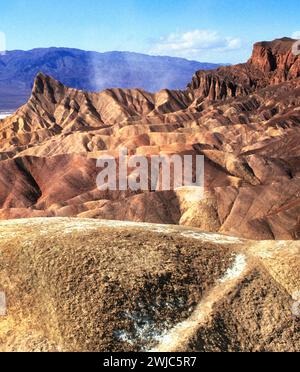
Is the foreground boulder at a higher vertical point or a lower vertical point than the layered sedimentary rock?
higher

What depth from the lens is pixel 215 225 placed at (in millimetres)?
77625

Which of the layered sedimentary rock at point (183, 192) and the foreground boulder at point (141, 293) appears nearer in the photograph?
the foreground boulder at point (141, 293)

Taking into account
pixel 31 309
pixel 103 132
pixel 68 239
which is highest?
pixel 68 239

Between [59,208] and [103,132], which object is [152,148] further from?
[103,132]

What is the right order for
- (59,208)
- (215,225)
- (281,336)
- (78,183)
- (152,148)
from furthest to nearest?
(152,148)
(78,183)
(59,208)
(215,225)
(281,336)

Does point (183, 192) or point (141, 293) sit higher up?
point (141, 293)

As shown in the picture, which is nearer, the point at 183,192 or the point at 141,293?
the point at 141,293

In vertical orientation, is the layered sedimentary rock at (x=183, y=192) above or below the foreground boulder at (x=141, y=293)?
below

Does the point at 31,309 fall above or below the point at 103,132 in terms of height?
above

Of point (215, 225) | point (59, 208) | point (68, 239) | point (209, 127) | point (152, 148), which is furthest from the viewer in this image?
point (209, 127)

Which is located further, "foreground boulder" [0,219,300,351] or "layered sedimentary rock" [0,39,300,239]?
"layered sedimentary rock" [0,39,300,239]

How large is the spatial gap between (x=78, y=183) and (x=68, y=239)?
72.5m

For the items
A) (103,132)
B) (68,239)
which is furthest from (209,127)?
(68,239)
